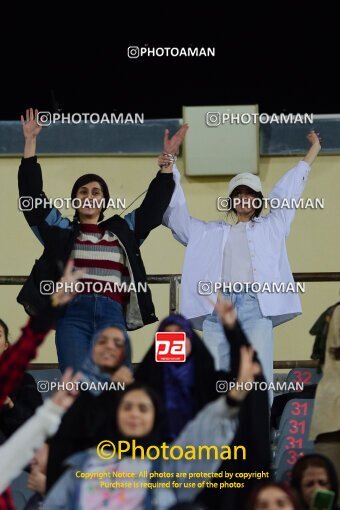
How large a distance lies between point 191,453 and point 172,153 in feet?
2.94

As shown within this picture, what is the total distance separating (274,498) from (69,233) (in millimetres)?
1044

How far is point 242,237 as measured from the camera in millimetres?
4227

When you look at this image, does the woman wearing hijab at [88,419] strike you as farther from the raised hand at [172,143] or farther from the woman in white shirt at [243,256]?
the raised hand at [172,143]

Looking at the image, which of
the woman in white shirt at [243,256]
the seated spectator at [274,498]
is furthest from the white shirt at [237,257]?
the seated spectator at [274,498]

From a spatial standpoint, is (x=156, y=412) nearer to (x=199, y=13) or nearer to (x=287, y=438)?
(x=287, y=438)

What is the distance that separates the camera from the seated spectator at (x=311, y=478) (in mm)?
3668

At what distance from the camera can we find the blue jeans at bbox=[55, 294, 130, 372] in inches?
159

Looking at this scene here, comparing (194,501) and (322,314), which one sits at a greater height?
(322,314)

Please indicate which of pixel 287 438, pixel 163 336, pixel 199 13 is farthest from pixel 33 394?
pixel 199 13

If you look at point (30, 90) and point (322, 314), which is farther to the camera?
point (30, 90)

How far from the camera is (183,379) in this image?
3.95 meters

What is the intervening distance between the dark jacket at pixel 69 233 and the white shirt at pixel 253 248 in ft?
0.20

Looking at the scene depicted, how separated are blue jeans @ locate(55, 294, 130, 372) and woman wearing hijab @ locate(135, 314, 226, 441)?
158 millimetres

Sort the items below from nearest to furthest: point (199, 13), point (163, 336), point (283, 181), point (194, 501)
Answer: point (194, 501) → point (163, 336) → point (283, 181) → point (199, 13)
